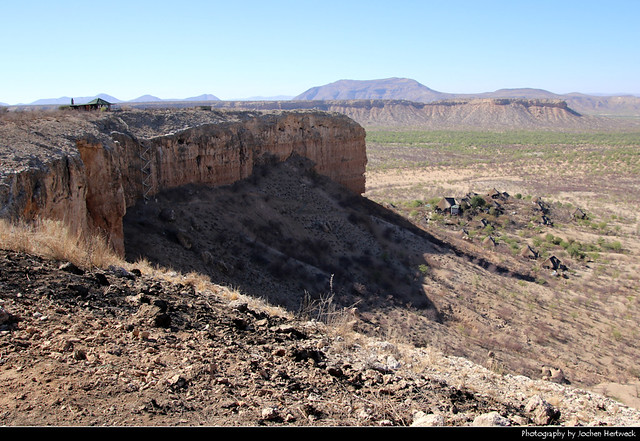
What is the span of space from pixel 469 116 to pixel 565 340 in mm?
122808

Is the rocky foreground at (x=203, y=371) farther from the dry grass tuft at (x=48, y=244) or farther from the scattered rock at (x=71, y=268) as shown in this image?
the dry grass tuft at (x=48, y=244)

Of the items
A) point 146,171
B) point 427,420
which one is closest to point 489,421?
point 427,420

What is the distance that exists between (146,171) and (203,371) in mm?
12879

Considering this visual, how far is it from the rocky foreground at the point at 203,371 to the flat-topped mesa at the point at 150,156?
3.01 meters

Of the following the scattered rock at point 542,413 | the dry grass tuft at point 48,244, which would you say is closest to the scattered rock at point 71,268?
the dry grass tuft at point 48,244

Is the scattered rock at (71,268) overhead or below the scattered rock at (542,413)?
overhead

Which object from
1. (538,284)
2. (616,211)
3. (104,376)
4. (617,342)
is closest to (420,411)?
(104,376)

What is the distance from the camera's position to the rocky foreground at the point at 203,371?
12.5ft

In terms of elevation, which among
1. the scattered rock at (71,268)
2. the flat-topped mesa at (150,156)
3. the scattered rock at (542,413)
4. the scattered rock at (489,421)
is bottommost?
the scattered rock at (542,413)

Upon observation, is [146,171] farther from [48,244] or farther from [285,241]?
[48,244]

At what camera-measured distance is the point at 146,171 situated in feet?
53.2

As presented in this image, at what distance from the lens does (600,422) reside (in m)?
5.22

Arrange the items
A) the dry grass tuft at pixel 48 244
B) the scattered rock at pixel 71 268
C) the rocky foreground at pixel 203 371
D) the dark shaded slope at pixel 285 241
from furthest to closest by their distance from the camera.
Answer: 1. the dark shaded slope at pixel 285 241
2. the dry grass tuft at pixel 48 244
3. the scattered rock at pixel 71 268
4. the rocky foreground at pixel 203 371

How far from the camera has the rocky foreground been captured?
12.5 ft
